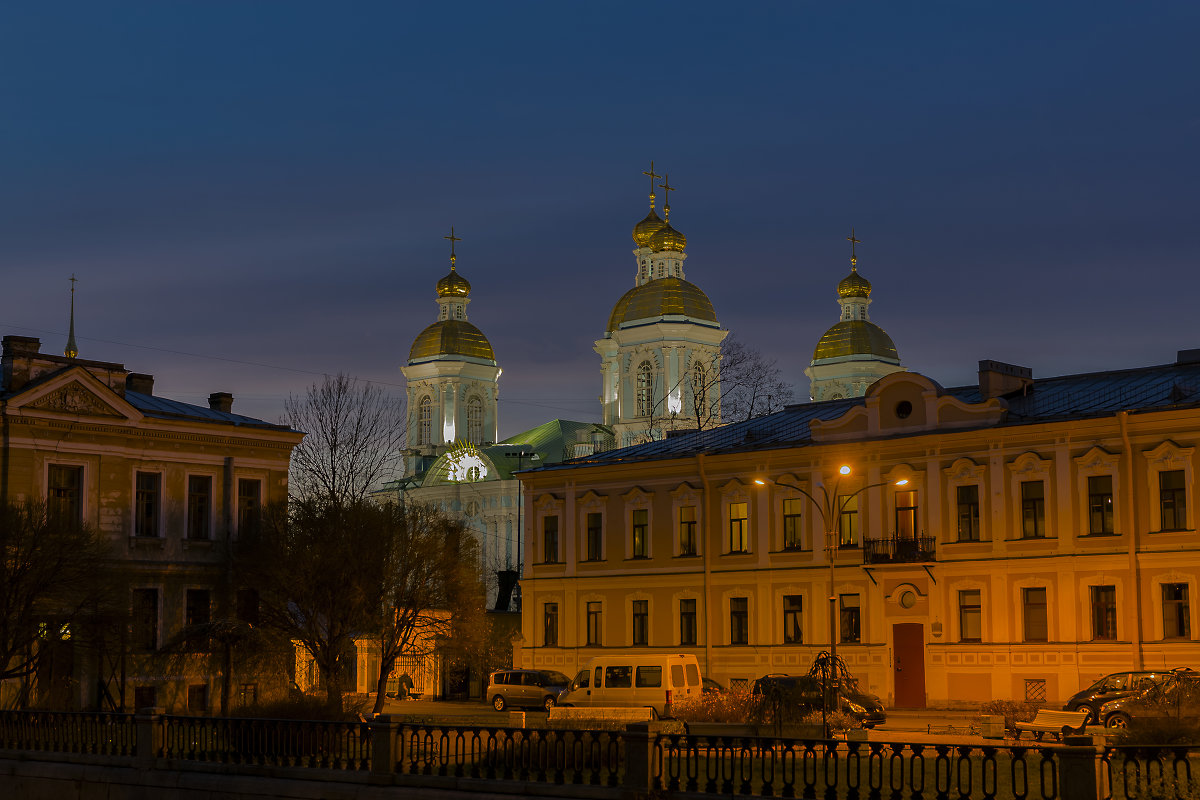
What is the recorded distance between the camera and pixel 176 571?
43.2m

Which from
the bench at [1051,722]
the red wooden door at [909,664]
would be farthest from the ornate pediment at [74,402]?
the bench at [1051,722]

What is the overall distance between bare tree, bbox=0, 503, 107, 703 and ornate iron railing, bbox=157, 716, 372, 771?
391 inches

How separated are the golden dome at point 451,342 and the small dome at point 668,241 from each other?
21.6 m

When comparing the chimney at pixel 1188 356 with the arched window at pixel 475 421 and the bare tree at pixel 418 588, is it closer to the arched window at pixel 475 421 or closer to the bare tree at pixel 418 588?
the bare tree at pixel 418 588

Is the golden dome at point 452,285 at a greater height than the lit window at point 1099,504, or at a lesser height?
greater

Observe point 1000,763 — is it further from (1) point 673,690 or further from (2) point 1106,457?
(2) point 1106,457

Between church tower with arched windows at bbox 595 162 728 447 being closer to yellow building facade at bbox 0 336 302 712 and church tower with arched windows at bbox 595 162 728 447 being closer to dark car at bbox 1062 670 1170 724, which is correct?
yellow building facade at bbox 0 336 302 712

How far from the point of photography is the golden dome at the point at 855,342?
10625 cm

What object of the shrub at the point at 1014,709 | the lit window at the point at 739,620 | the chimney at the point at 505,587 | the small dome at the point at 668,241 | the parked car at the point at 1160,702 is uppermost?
the small dome at the point at 668,241

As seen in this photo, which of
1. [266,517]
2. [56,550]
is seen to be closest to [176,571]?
[266,517]

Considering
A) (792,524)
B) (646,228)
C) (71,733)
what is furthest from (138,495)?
(646,228)

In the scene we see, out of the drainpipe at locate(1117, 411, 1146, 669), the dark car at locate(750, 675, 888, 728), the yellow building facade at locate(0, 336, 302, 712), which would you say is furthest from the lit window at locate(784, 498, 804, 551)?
the yellow building facade at locate(0, 336, 302, 712)

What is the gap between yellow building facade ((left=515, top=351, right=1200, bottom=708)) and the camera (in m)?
40.8

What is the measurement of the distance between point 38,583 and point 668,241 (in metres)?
73.9
